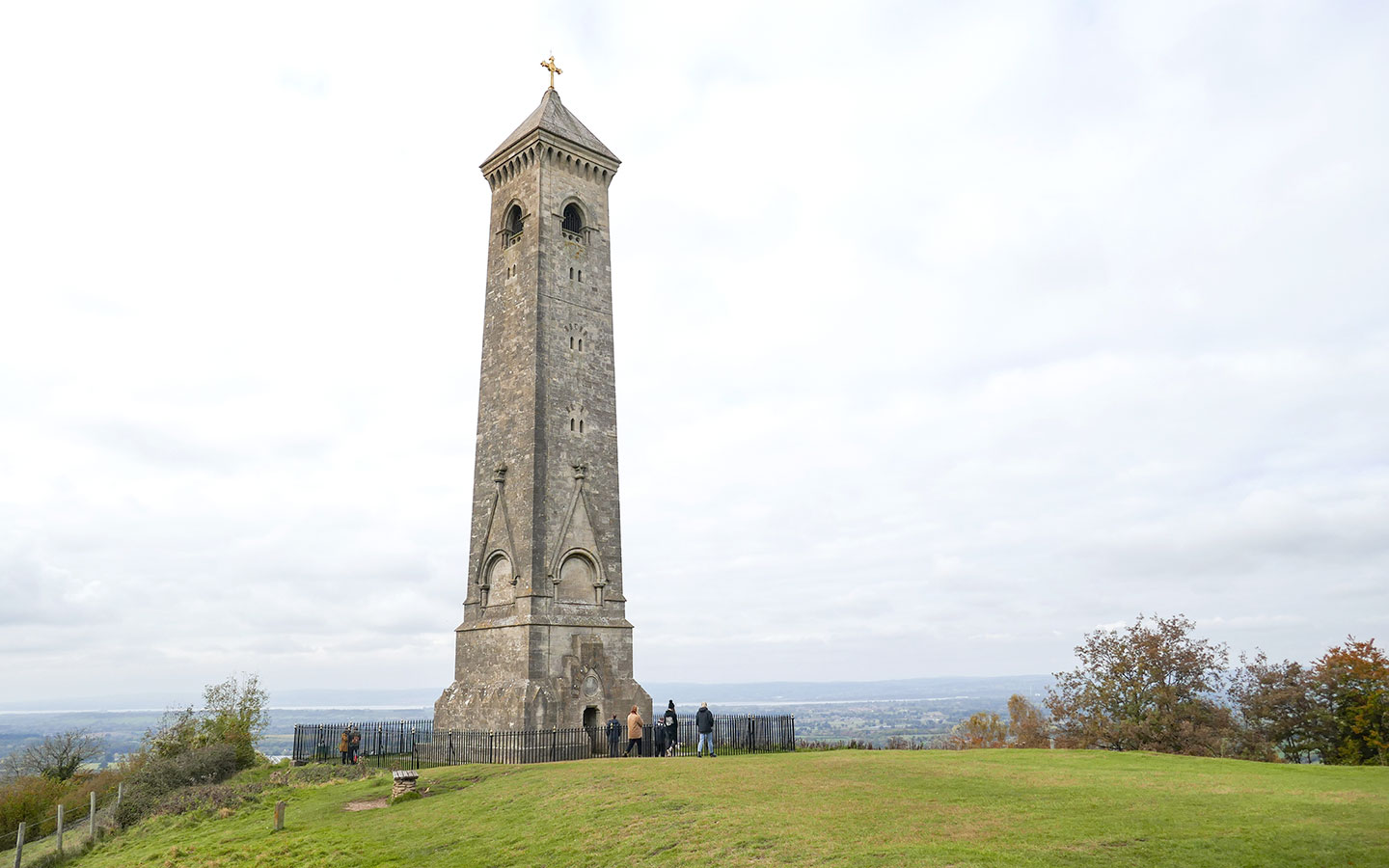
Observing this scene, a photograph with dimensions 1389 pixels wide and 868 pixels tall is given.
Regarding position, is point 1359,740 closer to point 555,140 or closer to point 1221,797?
point 1221,797

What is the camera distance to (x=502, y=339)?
35.2m

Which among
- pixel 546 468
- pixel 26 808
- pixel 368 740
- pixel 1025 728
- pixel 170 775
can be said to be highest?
pixel 546 468

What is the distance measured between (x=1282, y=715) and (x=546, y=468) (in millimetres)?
25450

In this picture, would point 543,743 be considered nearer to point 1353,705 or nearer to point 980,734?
point 1353,705

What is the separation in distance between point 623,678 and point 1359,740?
74.5ft

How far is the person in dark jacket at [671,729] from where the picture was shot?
27453 millimetres

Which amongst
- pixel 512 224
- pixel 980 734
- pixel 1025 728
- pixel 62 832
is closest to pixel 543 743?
pixel 62 832

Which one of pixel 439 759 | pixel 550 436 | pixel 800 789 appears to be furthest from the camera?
pixel 550 436

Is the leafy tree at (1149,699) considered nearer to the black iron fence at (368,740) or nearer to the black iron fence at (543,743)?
the black iron fence at (543,743)

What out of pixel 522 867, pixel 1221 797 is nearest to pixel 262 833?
pixel 522 867

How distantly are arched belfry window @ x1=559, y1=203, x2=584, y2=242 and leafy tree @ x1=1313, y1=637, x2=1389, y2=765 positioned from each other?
1168 inches

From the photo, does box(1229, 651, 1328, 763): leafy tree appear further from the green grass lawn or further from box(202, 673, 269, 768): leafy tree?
box(202, 673, 269, 768): leafy tree

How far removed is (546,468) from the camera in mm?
32594

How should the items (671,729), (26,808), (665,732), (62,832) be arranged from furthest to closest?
(26,808) < (665,732) < (671,729) < (62,832)
